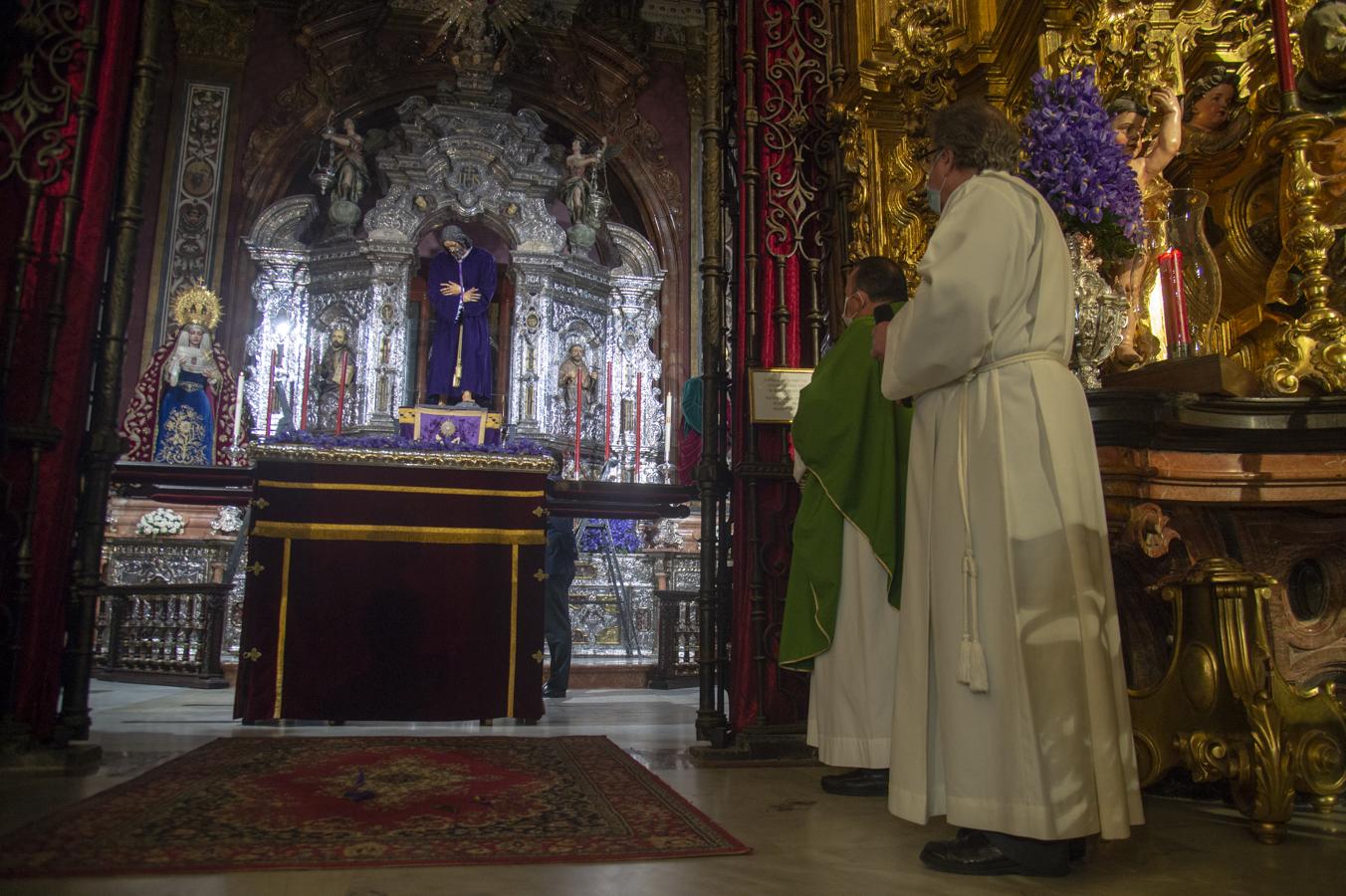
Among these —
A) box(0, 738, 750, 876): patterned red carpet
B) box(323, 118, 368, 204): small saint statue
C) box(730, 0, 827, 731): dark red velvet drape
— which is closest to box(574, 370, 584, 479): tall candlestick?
box(730, 0, 827, 731): dark red velvet drape

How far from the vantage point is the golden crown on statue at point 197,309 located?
9602 millimetres

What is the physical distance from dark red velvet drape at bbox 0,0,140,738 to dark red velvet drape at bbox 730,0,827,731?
264 centimetres

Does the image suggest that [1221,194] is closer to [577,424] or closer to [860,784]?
[860,784]

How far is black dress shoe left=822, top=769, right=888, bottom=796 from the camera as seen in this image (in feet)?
10.6

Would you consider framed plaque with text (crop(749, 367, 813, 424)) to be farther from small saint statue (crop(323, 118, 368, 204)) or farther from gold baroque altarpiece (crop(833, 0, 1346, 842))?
small saint statue (crop(323, 118, 368, 204))

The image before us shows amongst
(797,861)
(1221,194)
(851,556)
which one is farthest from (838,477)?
(1221,194)

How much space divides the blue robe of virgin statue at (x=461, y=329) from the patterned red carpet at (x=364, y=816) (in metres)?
7.86

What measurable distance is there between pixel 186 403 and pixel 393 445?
13.9 ft

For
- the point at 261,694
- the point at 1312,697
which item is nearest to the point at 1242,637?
the point at 1312,697

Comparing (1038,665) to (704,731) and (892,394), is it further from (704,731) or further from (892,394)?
(704,731)

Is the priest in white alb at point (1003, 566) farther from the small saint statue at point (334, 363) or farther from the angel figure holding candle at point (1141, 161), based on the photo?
the small saint statue at point (334, 363)

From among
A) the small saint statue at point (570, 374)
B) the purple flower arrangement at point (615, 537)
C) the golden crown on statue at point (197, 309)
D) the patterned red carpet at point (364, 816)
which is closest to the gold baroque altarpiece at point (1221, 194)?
the patterned red carpet at point (364, 816)

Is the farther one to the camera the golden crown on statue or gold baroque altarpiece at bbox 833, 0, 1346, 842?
the golden crown on statue

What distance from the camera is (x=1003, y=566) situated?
228cm
